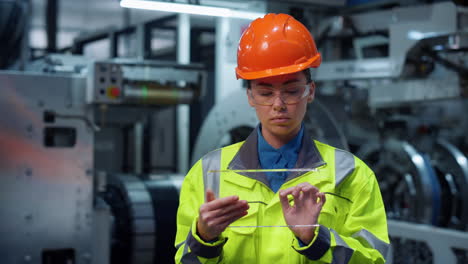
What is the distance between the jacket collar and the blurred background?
191cm

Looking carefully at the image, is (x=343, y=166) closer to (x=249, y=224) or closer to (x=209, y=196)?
(x=249, y=224)

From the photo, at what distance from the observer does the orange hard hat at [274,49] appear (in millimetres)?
2023

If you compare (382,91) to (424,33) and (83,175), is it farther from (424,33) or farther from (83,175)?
(83,175)

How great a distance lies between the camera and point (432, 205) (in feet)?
23.2

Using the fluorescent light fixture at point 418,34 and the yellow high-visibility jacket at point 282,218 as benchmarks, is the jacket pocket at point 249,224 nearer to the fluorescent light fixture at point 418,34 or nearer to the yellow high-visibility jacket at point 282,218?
the yellow high-visibility jacket at point 282,218

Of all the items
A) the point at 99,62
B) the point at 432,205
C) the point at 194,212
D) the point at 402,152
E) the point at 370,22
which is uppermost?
the point at 370,22

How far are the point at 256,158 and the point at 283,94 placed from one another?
0.23m

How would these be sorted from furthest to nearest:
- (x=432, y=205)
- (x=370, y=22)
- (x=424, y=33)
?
(x=432, y=205)
(x=370, y=22)
(x=424, y=33)

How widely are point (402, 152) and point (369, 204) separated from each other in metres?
5.79

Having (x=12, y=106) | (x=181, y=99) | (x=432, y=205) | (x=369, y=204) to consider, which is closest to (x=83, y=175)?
(x=12, y=106)

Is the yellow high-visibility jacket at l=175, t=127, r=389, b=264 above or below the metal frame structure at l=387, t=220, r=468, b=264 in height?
above

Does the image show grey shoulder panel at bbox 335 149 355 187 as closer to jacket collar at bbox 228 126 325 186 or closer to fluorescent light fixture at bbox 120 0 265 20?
jacket collar at bbox 228 126 325 186

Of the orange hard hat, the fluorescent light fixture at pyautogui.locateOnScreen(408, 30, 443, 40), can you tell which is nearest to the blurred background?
the fluorescent light fixture at pyautogui.locateOnScreen(408, 30, 443, 40)

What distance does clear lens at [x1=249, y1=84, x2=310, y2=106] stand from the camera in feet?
6.45
